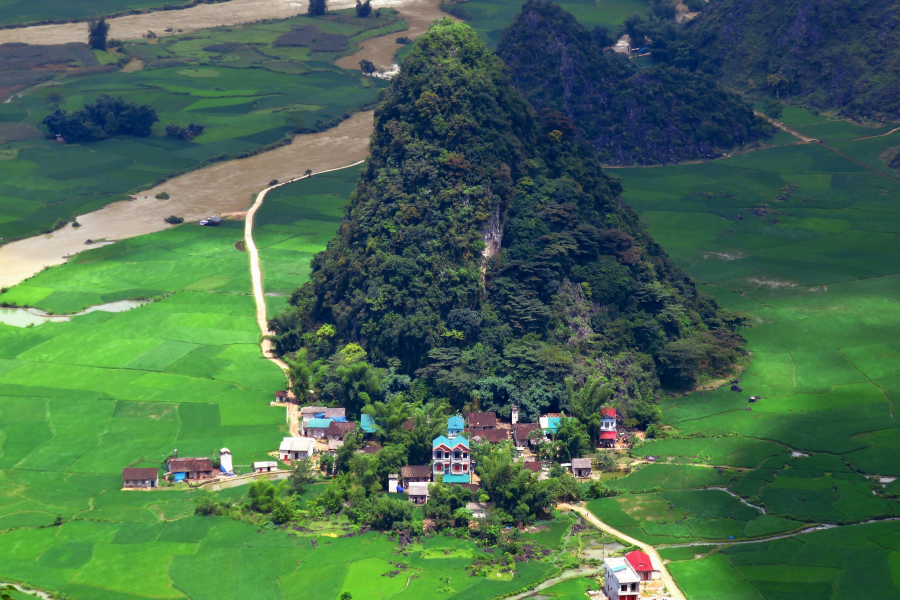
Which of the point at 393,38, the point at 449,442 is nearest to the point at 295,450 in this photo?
the point at 449,442

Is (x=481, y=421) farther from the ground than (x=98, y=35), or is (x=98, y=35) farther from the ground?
(x=98, y=35)

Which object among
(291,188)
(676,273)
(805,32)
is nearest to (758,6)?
(805,32)

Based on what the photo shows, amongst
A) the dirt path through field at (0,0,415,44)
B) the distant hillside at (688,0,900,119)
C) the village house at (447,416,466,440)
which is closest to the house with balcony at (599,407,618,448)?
the village house at (447,416,466,440)

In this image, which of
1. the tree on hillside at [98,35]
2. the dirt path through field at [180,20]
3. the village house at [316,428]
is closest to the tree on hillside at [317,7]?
the dirt path through field at [180,20]

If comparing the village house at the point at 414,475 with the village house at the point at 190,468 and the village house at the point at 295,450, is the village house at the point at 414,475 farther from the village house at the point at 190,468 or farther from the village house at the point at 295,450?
the village house at the point at 190,468

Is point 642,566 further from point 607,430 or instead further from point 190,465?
point 190,465

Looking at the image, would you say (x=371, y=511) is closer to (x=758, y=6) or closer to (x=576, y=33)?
(x=576, y=33)
